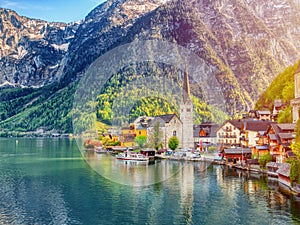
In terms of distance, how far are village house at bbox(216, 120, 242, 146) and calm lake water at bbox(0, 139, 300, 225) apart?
19.5m

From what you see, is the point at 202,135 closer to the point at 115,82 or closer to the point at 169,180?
the point at 169,180

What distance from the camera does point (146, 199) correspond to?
35.6 m

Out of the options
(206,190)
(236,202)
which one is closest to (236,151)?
(206,190)

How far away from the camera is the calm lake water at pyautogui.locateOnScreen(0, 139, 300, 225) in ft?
97.0

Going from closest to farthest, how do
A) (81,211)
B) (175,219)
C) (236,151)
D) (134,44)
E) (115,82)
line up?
(175,219)
(81,211)
(236,151)
(115,82)
(134,44)

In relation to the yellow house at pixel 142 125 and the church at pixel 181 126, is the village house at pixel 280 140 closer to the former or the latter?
the church at pixel 181 126

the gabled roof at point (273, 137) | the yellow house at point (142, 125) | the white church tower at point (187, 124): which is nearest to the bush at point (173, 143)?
the white church tower at point (187, 124)

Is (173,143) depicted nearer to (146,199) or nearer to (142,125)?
(142,125)

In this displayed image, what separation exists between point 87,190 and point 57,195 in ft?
11.6

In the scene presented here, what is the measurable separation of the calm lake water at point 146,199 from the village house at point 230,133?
1951 centimetres

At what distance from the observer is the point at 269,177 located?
149 feet

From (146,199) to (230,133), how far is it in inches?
1660

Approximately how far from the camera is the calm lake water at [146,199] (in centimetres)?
2958

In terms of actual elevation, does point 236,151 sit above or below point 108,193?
above
